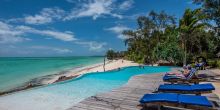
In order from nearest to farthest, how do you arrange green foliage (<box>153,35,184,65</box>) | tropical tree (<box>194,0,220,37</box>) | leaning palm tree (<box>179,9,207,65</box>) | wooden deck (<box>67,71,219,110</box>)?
wooden deck (<box>67,71,219,110</box>) → tropical tree (<box>194,0,220,37</box>) → leaning palm tree (<box>179,9,207,65</box>) → green foliage (<box>153,35,184,65</box>)

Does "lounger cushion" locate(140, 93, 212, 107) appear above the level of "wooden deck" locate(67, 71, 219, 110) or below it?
above

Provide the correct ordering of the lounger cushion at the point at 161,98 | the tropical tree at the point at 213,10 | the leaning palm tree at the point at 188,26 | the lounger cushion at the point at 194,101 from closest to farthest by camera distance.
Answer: the lounger cushion at the point at 194,101, the lounger cushion at the point at 161,98, the tropical tree at the point at 213,10, the leaning palm tree at the point at 188,26

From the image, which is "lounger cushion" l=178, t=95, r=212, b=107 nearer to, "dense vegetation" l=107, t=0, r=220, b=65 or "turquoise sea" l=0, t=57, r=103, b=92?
"dense vegetation" l=107, t=0, r=220, b=65

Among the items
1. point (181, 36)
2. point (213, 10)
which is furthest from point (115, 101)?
point (181, 36)

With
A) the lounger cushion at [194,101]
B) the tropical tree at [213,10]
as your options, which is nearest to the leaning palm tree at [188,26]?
the tropical tree at [213,10]

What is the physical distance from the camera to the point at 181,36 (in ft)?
77.6

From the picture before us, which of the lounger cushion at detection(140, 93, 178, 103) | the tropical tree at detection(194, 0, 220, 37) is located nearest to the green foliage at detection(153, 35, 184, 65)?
the tropical tree at detection(194, 0, 220, 37)

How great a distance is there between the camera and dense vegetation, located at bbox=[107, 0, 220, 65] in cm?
1127

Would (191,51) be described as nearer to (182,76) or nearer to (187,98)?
(182,76)

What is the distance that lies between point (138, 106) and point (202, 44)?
23384 mm

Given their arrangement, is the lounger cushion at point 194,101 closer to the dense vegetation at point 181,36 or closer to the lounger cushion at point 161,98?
the lounger cushion at point 161,98

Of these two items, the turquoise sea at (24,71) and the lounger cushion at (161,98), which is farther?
the turquoise sea at (24,71)

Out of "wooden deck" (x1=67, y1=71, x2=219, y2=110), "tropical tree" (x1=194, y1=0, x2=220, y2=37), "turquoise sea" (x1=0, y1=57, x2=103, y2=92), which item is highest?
"tropical tree" (x1=194, y1=0, x2=220, y2=37)

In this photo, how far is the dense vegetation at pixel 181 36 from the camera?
11.3 metres
